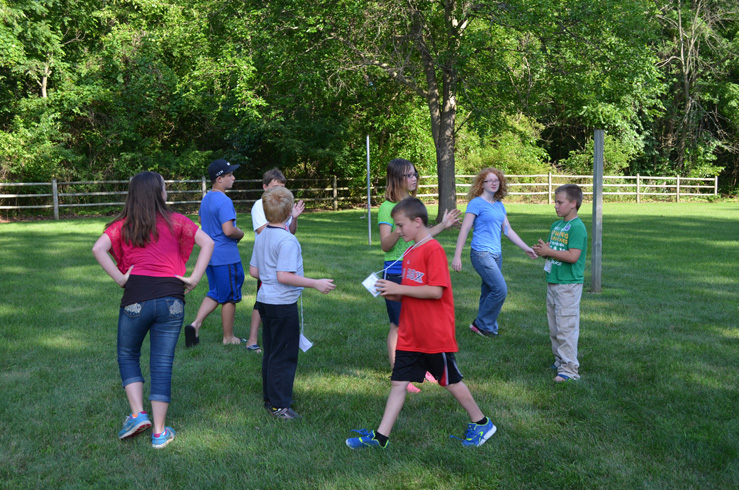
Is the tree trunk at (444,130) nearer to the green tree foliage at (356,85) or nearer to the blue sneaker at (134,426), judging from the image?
the green tree foliage at (356,85)

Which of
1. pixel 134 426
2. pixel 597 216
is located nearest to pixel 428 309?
pixel 134 426

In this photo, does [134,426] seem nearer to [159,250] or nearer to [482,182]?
[159,250]

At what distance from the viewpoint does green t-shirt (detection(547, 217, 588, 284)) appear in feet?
16.4

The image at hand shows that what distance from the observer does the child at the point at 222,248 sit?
19.8 ft

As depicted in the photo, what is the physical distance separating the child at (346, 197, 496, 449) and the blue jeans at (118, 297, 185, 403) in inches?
53.2

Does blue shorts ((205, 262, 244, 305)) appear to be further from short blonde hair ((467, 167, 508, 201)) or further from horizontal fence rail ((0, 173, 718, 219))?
horizontal fence rail ((0, 173, 718, 219))

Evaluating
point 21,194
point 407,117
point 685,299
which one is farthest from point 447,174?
point 21,194

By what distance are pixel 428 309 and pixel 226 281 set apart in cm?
302

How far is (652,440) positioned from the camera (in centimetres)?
392

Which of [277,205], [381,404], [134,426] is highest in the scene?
[277,205]

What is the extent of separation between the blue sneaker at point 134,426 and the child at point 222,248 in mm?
2166

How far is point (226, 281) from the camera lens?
6.18 metres

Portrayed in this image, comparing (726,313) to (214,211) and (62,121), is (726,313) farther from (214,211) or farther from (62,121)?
(62,121)

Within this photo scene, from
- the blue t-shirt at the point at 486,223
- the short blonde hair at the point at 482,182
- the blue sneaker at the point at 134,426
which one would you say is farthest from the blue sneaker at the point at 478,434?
the short blonde hair at the point at 482,182
